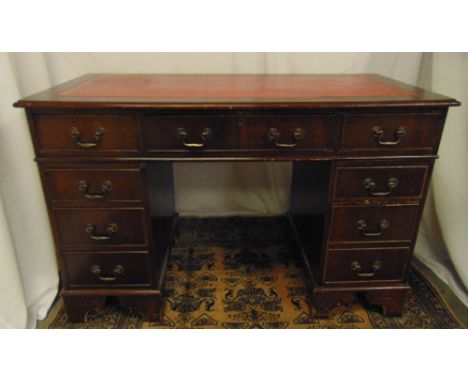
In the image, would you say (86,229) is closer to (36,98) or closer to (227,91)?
(36,98)

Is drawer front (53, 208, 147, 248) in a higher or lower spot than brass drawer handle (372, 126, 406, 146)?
lower

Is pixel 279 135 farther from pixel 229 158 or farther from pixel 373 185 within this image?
pixel 373 185

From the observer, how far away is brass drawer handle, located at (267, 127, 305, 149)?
1.17 meters

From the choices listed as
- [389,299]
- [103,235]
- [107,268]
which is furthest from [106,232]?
[389,299]

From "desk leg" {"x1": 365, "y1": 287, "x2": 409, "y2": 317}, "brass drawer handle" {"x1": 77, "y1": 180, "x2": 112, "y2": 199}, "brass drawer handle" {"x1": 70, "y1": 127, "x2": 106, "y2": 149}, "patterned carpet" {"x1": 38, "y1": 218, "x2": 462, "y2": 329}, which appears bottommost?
"patterned carpet" {"x1": 38, "y1": 218, "x2": 462, "y2": 329}

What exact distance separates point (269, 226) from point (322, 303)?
648mm

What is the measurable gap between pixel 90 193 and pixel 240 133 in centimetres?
51

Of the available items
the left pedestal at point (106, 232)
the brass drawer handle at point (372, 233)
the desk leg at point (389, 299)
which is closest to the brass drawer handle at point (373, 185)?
the brass drawer handle at point (372, 233)

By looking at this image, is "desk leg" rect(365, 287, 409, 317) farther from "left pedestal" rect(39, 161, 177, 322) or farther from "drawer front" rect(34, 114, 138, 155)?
"drawer front" rect(34, 114, 138, 155)

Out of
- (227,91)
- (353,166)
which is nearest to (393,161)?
(353,166)

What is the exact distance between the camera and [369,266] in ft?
4.58

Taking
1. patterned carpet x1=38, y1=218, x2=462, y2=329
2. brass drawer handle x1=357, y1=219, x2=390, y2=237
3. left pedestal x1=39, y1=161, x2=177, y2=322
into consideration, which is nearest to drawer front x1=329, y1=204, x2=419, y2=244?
brass drawer handle x1=357, y1=219, x2=390, y2=237

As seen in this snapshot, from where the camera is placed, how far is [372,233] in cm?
133

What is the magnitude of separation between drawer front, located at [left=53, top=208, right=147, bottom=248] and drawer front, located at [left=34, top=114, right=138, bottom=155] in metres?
0.20
